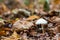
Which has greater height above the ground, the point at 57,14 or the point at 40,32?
the point at 57,14

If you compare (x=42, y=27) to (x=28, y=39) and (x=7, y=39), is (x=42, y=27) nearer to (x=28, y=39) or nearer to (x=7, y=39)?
(x=28, y=39)

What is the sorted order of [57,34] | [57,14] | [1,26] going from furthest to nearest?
[57,14], [1,26], [57,34]

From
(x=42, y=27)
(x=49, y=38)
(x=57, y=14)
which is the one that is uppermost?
(x=57, y=14)

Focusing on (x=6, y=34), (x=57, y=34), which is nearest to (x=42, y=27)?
(x=57, y=34)

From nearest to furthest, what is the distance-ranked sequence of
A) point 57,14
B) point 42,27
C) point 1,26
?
point 42,27 → point 1,26 → point 57,14

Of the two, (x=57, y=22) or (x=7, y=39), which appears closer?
(x=7, y=39)

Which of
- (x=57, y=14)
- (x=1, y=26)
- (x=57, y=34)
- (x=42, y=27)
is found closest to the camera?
(x=57, y=34)

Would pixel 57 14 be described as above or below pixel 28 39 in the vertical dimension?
above

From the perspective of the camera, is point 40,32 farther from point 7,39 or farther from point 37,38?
point 7,39

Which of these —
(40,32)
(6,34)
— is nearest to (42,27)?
(40,32)

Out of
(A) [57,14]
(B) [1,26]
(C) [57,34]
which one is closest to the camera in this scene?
(C) [57,34]
